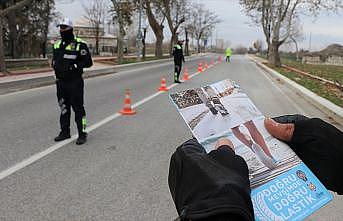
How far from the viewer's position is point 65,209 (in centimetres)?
395

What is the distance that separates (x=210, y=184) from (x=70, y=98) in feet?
18.4

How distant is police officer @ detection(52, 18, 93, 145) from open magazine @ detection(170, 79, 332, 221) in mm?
4800

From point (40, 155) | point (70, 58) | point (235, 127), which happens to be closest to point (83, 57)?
point (70, 58)

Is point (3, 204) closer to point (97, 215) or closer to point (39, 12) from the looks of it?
point (97, 215)

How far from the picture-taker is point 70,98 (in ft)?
21.8

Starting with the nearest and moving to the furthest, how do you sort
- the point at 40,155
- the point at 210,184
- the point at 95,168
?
1. the point at 210,184
2. the point at 95,168
3. the point at 40,155

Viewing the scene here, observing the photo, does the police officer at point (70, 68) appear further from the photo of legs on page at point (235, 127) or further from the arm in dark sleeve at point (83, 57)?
the photo of legs on page at point (235, 127)

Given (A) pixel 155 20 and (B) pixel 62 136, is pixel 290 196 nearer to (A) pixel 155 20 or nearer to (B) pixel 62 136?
(B) pixel 62 136

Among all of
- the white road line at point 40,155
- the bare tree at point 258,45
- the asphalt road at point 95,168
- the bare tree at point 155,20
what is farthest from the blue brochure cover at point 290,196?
the bare tree at point 258,45

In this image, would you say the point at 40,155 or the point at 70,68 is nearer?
the point at 40,155

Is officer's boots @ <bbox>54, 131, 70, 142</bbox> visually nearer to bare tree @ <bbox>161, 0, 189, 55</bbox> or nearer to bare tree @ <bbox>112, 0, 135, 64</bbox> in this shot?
bare tree @ <bbox>112, 0, 135, 64</bbox>

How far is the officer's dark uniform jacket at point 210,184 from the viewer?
131 centimetres

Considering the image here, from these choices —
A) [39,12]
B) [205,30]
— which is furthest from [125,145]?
[205,30]

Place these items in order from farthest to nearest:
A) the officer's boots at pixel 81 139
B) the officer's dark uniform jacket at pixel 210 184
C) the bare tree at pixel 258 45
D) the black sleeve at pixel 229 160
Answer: the bare tree at pixel 258 45, the officer's boots at pixel 81 139, the black sleeve at pixel 229 160, the officer's dark uniform jacket at pixel 210 184
